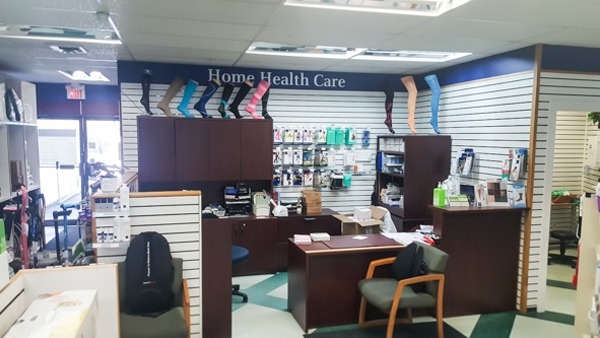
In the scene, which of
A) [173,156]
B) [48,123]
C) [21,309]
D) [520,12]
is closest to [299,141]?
[173,156]

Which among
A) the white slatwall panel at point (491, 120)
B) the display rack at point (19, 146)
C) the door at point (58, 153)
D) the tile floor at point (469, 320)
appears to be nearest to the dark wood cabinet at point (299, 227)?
the tile floor at point (469, 320)

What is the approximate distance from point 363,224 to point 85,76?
589cm

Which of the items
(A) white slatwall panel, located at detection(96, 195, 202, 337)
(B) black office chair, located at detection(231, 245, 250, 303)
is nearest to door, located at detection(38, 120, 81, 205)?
(B) black office chair, located at detection(231, 245, 250, 303)

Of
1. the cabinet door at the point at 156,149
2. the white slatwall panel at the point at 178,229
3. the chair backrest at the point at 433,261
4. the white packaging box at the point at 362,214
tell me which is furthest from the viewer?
the white packaging box at the point at 362,214

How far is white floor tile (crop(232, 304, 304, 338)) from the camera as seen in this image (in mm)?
4031

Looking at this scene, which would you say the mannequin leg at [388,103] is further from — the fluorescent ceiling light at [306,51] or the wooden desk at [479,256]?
the wooden desk at [479,256]

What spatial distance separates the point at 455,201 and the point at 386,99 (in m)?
2.62

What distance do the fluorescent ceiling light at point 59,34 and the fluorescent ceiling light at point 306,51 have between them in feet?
5.17

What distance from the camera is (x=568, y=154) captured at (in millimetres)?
7199

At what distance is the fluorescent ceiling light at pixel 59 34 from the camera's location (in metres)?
4.02

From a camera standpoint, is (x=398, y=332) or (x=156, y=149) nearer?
(x=398, y=332)

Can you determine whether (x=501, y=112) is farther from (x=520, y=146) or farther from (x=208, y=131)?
(x=208, y=131)

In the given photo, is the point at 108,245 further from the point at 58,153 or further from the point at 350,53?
the point at 58,153

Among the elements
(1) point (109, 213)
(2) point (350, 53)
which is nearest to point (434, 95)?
(2) point (350, 53)
